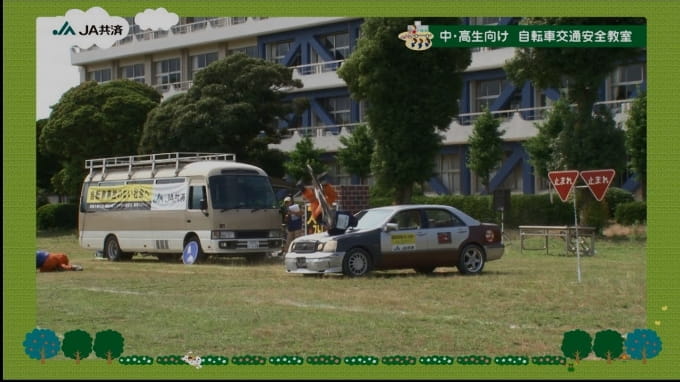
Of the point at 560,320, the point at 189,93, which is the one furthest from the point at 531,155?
the point at 560,320

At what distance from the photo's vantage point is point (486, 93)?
44.2m

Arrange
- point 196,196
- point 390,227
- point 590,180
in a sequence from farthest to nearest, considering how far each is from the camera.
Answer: point 196,196 → point 390,227 → point 590,180

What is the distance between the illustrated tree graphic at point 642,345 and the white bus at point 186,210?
17024 millimetres

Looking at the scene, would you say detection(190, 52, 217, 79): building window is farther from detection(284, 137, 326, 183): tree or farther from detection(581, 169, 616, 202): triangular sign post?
detection(581, 169, 616, 202): triangular sign post

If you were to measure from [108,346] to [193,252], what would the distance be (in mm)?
16910

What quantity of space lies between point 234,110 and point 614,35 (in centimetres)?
3061

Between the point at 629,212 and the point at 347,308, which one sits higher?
the point at 629,212

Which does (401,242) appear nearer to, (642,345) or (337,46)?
(642,345)

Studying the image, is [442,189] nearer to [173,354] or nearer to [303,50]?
[303,50]

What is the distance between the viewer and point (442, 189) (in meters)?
44.6

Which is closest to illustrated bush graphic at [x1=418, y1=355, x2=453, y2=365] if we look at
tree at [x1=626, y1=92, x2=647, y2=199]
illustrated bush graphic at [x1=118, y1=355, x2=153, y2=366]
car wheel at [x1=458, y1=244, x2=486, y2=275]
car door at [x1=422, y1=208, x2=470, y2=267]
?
illustrated bush graphic at [x1=118, y1=355, x2=153, y2=366]

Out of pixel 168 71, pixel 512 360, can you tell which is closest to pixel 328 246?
pixel 512 360

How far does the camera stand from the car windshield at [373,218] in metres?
19.8

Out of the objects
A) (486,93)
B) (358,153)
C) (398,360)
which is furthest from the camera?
(358,153)
